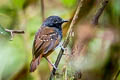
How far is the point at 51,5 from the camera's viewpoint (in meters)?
4.79

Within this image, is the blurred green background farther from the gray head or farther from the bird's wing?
the bird's wing

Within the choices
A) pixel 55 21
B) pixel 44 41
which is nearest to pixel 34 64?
pixel 44 41

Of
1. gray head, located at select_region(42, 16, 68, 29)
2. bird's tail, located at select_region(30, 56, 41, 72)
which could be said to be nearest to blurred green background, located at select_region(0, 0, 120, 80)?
gray head, located at select_region(42, 16, 68, 29)

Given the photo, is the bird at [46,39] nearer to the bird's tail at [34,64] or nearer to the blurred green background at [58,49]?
the bird's tail at [34,64]

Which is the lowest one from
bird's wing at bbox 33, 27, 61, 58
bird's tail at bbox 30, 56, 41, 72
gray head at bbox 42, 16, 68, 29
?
bird's tail at bbox 30, 56, 41, 72

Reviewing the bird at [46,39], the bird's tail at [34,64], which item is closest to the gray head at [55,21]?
the bird at [46,39]

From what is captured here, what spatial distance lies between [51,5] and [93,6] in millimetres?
1067

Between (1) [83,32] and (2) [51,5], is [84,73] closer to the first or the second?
(1) [83,32]

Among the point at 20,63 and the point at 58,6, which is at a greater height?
the point at 58,6

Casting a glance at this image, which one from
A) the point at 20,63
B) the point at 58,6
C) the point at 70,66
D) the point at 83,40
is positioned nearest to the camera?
the point at 70,66

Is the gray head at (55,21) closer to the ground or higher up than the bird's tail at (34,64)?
higher up

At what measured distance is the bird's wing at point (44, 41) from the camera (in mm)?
3639

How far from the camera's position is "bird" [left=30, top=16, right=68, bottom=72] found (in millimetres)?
3610

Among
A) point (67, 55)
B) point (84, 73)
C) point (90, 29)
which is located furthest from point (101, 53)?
point (67, 55)
